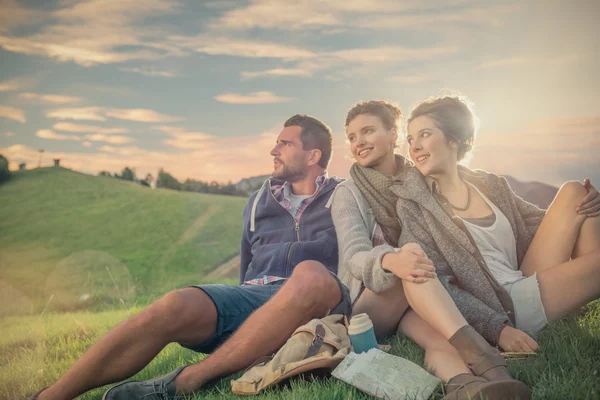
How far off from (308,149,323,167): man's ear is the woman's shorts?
200cm

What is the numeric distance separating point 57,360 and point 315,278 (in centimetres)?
339

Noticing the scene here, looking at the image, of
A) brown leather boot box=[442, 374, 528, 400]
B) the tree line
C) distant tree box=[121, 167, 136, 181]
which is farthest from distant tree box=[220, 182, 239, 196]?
brown leather boot box=[442, 374, 528, 400]

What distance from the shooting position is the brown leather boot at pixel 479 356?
2664 millimetres

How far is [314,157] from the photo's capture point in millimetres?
4812

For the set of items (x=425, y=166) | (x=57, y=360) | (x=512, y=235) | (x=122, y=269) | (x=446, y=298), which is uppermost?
(x=425, y=166)

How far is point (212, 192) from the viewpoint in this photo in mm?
26234

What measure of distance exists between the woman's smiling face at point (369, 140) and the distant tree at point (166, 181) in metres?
24.7

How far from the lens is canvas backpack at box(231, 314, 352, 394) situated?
2.96m

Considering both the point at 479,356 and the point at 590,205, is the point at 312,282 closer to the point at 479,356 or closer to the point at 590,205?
the point at 479,356

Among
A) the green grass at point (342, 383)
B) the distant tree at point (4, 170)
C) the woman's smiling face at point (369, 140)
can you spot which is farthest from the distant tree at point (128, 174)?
the woman's smiling face at point (369, 140)

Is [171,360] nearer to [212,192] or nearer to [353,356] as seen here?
[353,356]

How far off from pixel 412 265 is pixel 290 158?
2022 millimetres

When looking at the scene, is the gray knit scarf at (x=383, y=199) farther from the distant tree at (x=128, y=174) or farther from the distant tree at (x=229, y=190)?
the distant tree at (x=128, y=174)

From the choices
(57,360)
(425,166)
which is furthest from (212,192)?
(425,166)
